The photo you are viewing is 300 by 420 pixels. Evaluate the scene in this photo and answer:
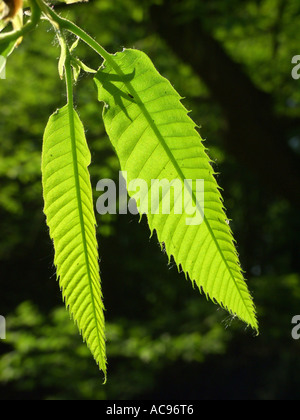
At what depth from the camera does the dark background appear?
3.26 metres

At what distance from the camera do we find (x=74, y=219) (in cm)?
47

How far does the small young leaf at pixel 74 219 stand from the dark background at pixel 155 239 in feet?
1.75

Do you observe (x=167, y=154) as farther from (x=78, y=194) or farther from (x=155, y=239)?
(x=155, y=239)

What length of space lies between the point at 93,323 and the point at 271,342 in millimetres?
6227

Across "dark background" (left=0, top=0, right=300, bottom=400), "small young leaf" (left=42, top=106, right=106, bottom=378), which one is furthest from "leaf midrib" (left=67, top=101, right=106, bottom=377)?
"dark background" (left=0, top=0, right=300, bottom=400)

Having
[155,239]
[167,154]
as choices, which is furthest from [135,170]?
[155,239]

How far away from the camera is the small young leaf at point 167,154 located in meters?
0.43

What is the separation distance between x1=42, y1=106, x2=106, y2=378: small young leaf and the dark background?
535 mm

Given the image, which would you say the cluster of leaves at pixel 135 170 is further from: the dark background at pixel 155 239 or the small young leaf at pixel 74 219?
the dark background at pixel 155 239

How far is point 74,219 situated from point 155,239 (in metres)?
4.98

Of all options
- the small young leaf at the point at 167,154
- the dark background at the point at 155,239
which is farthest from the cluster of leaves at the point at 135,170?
the dark background at the point at 155,239

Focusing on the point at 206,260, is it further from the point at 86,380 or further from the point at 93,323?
the point at 86,380

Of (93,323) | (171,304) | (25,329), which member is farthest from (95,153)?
(93,323)

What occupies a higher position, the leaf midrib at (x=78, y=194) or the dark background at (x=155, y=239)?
the dark background at (x=155, y=239)
